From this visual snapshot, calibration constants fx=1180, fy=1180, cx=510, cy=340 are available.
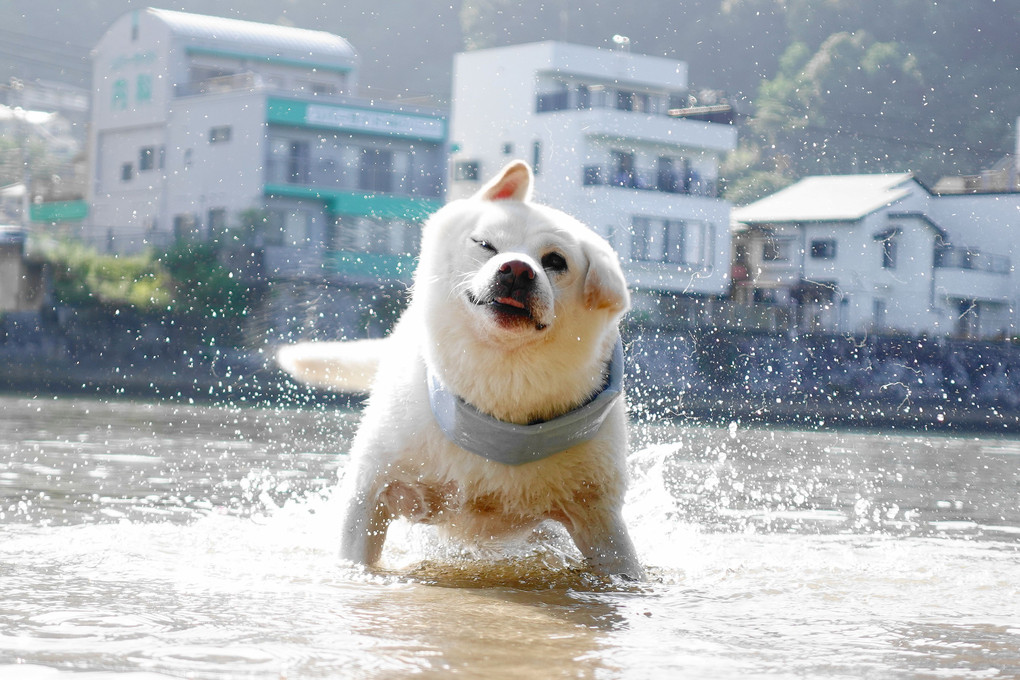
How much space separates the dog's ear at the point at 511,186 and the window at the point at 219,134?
31.3 metres

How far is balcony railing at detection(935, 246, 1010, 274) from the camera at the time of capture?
116 ft

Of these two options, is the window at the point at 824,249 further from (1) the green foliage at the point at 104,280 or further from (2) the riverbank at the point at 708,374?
(1) the green foliage at the point at 104,280

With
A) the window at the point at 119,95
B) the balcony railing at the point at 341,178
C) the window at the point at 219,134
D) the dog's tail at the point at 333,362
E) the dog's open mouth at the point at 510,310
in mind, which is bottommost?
the dog's tail at the point at 333,362

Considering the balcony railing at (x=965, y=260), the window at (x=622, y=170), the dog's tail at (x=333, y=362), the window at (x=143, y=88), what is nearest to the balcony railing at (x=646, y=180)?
the window at (x=622, y=170)

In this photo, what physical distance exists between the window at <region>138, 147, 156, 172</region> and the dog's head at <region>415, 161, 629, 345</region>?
33665 millimetres

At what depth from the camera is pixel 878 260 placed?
34156 millimetres

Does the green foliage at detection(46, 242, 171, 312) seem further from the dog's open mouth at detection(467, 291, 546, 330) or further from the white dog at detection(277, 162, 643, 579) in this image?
the dog's open mouth at detection(467, 291, 546, 330)

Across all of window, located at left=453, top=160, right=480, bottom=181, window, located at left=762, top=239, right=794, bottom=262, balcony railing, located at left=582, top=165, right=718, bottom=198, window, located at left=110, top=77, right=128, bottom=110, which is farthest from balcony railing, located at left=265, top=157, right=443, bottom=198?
window, located at left=762, top=239, right=794, bottom=262

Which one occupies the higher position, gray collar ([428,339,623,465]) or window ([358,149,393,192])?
window ([358,149,393,192])

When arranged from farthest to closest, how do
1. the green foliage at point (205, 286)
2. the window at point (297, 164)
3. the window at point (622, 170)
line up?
the window at point (622, 170) → the window at point (297, 164) → the green foliage at point (205, 286)

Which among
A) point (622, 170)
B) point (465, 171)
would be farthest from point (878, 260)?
point (465, 171)

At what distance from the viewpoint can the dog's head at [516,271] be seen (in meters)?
3.50

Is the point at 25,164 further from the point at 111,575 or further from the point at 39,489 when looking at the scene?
the point at 111,575

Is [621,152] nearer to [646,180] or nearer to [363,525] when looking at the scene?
[646,180]
